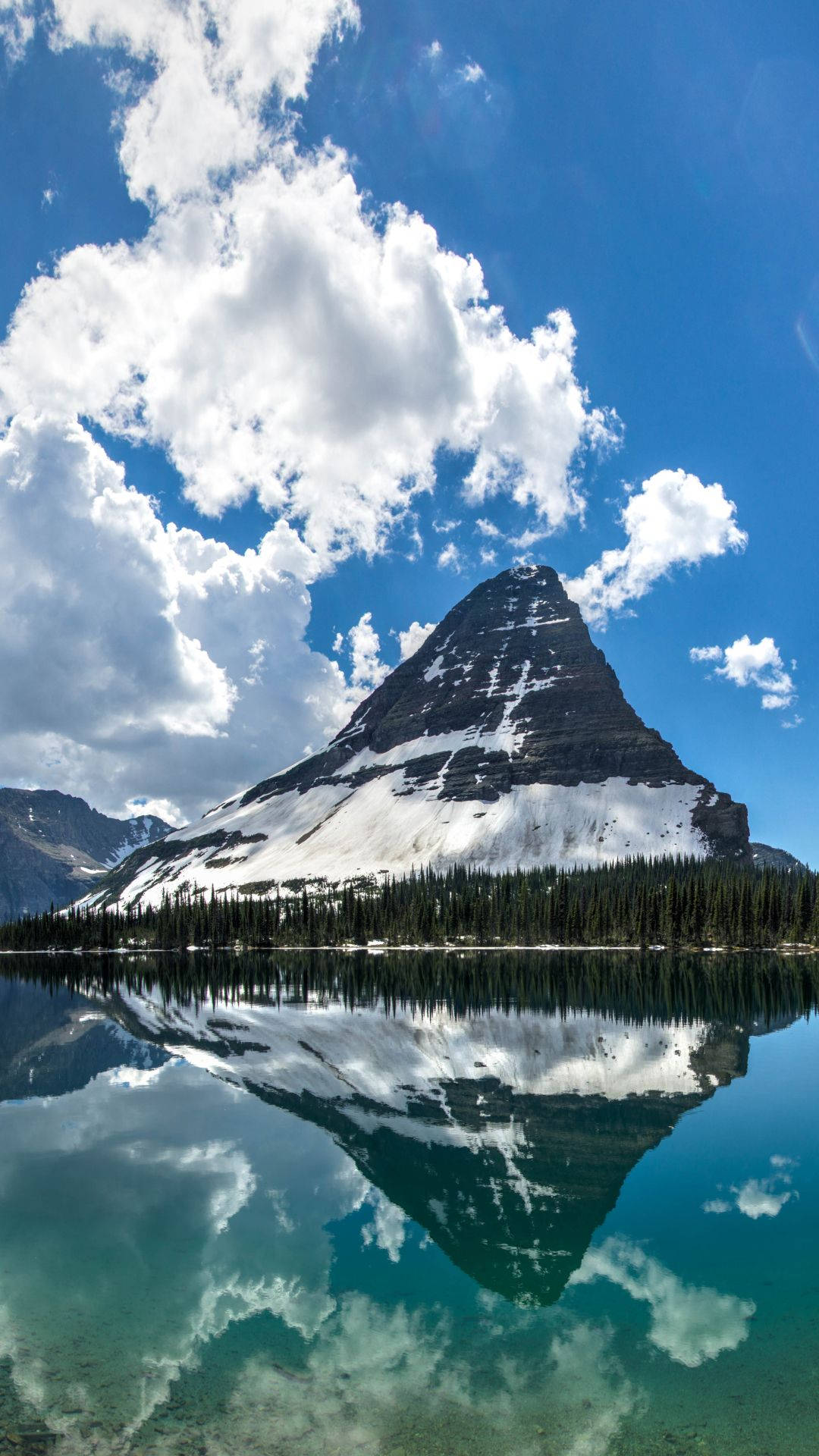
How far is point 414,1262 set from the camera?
55.7ft

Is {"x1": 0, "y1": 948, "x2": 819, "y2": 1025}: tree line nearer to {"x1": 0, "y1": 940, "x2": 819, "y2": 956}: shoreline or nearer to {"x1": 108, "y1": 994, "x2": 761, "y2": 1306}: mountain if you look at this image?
{"x1": 0, "y1": 940, "x2": 819, "y2": 956}: shoreline

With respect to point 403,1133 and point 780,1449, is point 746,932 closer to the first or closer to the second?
point 403,1133

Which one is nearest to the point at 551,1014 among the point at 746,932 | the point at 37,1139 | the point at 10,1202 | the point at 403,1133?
the point at 403,1133

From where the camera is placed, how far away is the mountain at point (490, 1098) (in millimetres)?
18812

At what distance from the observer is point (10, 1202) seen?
2133 centimetres

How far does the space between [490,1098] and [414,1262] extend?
15690mm

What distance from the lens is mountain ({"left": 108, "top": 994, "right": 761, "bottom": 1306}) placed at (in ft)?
61.7

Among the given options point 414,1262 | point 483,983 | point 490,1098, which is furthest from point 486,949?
point 414,1262

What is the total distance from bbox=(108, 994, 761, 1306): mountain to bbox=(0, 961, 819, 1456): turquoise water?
6.2 inches

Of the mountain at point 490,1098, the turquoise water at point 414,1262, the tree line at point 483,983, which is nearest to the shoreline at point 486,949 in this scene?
the tree line at point 483,983

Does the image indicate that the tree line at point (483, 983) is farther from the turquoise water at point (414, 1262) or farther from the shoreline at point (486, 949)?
the turquoise water at point (414, 1262)

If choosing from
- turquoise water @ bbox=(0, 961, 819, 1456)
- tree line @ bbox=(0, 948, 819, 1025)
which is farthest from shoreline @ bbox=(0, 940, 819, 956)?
turquoise water @ bbox=(0, 961, 819, 1456)

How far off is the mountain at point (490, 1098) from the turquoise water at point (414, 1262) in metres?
0.16

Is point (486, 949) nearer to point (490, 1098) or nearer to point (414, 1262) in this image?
point (490, 1098)
